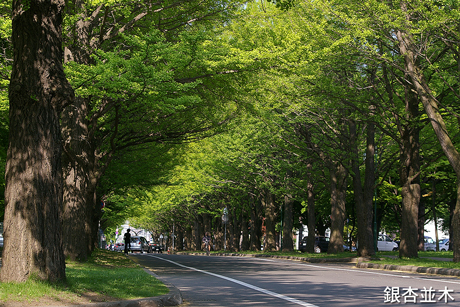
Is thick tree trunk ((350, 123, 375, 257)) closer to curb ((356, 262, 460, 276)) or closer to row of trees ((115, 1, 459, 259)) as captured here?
row of trees ((115, 1, 459, 259))

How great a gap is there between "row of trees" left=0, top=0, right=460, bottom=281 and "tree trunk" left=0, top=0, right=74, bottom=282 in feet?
0.07

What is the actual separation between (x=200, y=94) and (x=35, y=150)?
29.5 feet

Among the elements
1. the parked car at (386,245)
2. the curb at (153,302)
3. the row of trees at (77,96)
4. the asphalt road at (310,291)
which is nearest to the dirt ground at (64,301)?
the curb at (153,302)

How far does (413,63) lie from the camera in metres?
20.0

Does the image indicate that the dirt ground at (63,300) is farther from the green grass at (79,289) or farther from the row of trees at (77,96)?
the row of trees at (77,96)

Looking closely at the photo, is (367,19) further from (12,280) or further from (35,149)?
(12,280)

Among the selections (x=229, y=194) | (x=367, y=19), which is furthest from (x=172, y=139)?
(x=229, y=194)

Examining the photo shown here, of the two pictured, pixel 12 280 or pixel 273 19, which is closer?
pixel 12 280

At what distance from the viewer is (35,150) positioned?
28.7 feet

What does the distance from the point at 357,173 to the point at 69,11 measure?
Result: 1629cm

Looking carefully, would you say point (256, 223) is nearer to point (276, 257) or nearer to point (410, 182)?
point (276, 257)

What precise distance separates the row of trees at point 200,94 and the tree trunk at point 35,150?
2cm

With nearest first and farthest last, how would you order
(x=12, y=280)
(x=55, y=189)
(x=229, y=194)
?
(x=12, y=280)
(x=55, y=189)
(x=229, y=194)

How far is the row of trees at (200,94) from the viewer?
8.89 meters
